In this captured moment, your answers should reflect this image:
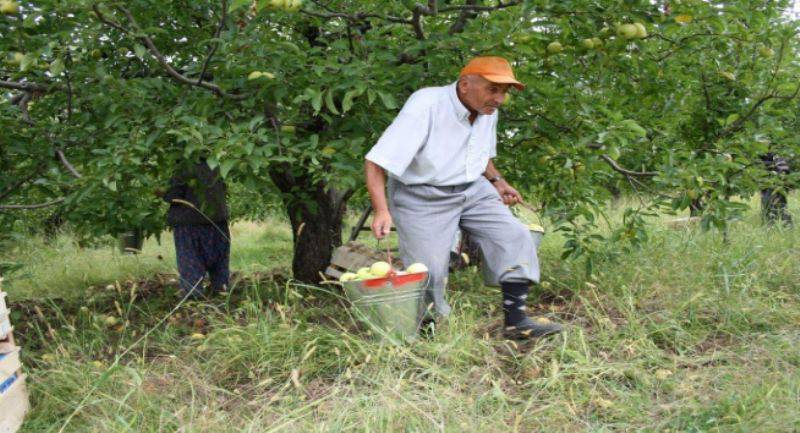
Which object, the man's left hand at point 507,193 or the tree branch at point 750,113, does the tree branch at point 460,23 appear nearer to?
the man's left hand at point 507,193

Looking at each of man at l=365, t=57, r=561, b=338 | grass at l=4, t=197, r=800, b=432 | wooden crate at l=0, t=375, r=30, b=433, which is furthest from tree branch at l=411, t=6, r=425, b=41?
wooden crate at l=0, t=375, r=30, b=433

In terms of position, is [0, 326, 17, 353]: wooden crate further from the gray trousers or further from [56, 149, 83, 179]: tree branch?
the gray trousers

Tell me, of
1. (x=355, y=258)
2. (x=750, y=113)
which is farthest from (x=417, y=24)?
(x=750, y=113)

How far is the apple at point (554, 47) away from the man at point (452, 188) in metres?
0.39

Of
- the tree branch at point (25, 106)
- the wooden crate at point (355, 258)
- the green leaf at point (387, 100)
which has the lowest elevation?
the wooden crate at point (355, 258)

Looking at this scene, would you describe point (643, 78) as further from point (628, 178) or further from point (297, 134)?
point (297, 134)

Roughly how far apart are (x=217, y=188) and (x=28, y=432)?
7.02ft

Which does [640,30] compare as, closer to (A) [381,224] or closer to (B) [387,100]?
(B) [387,100]

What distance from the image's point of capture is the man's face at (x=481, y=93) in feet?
9.55

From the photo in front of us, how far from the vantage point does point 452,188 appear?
10.2 feet

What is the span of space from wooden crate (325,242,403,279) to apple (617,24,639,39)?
1390mm

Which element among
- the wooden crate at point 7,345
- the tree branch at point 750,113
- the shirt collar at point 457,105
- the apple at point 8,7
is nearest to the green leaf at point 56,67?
the apple at point 8,7

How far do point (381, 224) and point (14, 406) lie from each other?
137 cm

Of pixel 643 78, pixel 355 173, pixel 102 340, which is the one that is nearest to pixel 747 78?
pixel 643 78
